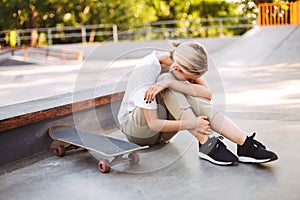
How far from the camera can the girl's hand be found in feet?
6.51

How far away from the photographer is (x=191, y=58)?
1987mm

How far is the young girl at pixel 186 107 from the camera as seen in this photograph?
200 centimetres

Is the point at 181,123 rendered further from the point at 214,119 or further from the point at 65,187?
the point at 65,187

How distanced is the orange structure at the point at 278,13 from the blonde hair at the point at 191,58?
27.7ft

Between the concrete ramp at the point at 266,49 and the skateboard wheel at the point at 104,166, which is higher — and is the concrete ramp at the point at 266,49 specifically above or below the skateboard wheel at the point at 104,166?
above

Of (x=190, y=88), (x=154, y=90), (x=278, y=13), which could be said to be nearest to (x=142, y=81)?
(x=154, y=90)

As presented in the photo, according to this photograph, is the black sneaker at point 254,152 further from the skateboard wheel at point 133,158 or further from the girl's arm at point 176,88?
the skateboard wheel at point 133,158

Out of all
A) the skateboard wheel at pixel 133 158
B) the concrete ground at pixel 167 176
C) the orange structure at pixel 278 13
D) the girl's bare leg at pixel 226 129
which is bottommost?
the concrete ground at pixel 167 176

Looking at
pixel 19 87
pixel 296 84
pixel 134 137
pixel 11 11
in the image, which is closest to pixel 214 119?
pixel 134 137

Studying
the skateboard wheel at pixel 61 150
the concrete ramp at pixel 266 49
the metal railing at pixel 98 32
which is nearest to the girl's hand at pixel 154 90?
the skateboard wheel at pixel 61 150

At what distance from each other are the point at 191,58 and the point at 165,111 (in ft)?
0.95

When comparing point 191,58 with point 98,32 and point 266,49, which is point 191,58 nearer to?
point 266,49

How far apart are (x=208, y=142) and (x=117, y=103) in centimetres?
95

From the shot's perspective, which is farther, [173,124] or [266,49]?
[266,49]
